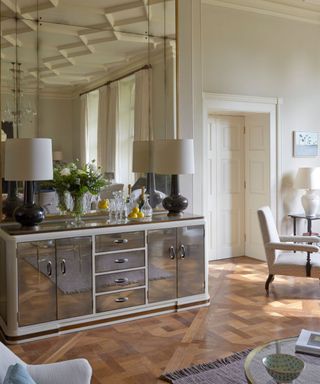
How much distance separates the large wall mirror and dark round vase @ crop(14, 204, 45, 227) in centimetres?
69

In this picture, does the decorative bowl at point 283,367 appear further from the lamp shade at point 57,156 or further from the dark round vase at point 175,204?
the lamp shade at point 57,156

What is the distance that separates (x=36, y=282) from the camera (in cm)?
368

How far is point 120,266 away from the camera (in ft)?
13.3

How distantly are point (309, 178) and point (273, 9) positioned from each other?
228cm

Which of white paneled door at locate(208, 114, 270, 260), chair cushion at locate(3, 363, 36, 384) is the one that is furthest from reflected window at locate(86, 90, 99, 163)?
chair cushion at locate(3, 363, 36, 384)

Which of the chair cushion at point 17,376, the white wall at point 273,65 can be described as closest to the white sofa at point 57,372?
the chair cushion at point 17,376

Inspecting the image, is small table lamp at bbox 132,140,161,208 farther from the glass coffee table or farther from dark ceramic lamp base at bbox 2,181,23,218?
the glass coffee table

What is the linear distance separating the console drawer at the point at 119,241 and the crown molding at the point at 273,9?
3184 millimetres

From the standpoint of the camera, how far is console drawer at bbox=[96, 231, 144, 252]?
3.96 metres

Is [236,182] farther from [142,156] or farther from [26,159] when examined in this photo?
[26,159]

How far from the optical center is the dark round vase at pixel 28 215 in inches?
149

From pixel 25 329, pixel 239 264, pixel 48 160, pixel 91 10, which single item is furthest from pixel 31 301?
pixel 239 264

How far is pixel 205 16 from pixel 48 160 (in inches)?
120

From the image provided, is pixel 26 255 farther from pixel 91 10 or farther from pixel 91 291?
pixel 91 10
